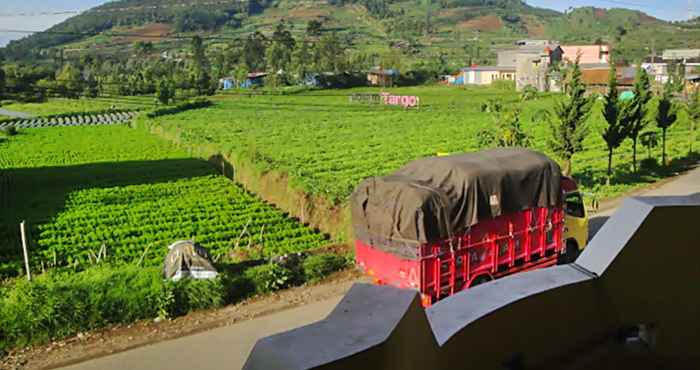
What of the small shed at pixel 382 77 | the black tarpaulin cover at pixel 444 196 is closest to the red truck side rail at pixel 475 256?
the black tarpaulin cover at pixel 444 196

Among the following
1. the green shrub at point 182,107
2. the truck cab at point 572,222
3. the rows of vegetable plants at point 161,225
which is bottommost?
the rows of vegetable plants at point 161,225

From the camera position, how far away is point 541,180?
13.1 metres

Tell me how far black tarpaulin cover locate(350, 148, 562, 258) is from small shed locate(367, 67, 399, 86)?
3167 inches

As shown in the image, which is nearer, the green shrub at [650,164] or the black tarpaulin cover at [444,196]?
the black tarpaulin cover at [444,196]

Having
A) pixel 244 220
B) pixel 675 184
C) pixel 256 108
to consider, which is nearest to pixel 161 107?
pixel 256 108

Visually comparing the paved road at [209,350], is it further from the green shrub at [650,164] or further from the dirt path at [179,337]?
the green shrub at [650,164]

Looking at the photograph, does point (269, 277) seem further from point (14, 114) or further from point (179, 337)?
point (14, 114)

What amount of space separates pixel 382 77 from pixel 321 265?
268 ft

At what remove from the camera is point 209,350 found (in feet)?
37.1

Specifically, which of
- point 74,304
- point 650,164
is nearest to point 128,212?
point 74,304

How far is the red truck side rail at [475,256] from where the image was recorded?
11250mm

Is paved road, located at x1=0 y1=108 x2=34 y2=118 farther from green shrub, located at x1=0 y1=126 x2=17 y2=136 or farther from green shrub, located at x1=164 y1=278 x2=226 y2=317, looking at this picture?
green shrub, located at x1=164 y1=278 x2=226 y2=317

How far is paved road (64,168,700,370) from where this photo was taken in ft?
35.4

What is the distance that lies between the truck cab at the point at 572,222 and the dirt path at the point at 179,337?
5.54 m
